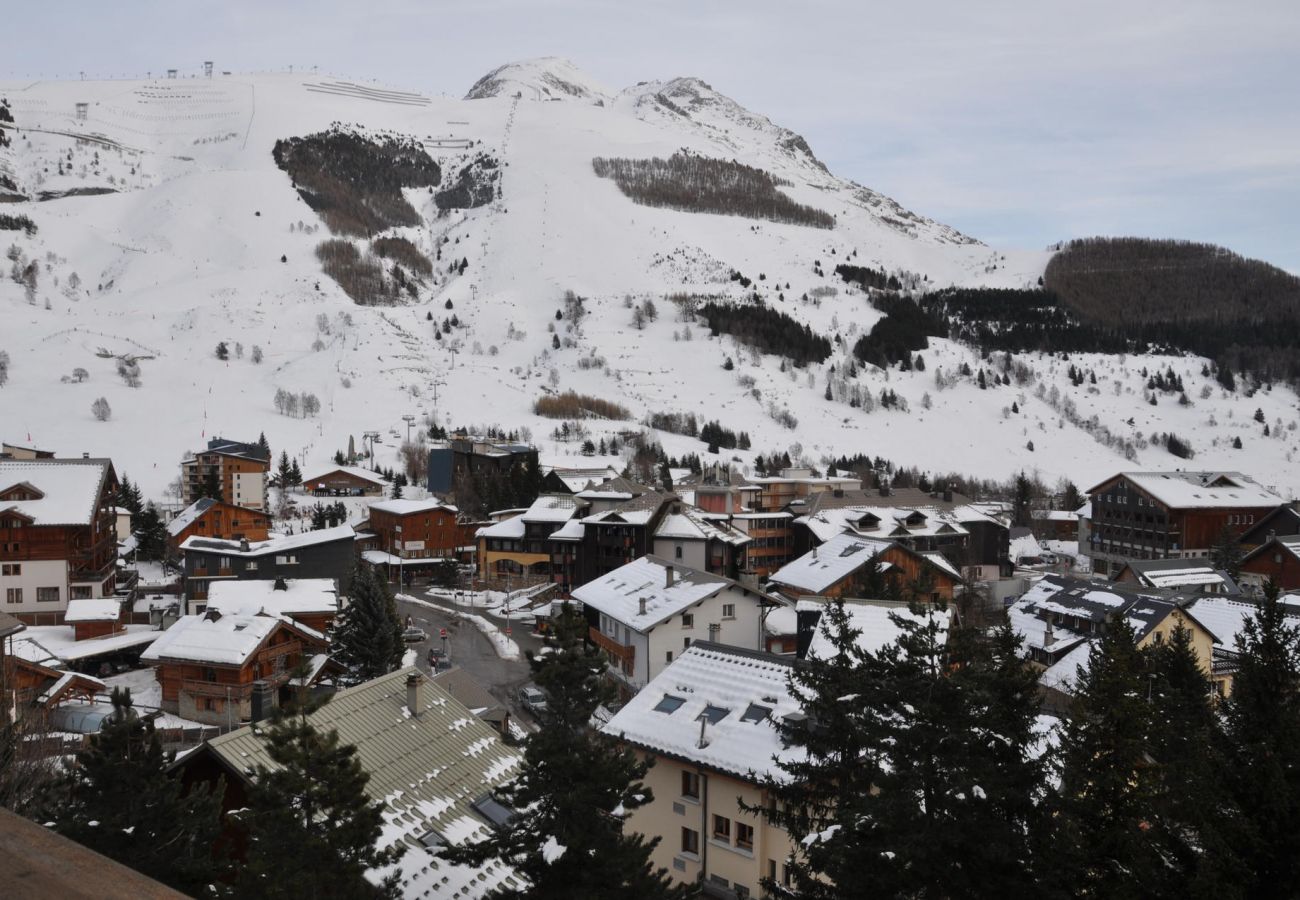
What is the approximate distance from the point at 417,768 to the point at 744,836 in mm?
7030

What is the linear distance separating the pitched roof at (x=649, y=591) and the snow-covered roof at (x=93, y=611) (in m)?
20.3

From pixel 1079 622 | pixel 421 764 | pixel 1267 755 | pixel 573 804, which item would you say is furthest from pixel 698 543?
pixel 1267 755

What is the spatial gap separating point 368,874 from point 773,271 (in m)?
189

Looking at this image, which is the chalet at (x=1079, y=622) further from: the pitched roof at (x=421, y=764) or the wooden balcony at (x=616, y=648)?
the pitched roof at (x=421, y=764)

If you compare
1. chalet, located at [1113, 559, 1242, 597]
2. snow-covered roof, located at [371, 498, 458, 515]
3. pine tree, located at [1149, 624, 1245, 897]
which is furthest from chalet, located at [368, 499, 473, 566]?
pine tree, located at [1149, 624, 1245, 897]

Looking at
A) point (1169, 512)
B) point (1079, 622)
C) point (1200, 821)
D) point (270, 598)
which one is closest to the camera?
point (1200, 821)

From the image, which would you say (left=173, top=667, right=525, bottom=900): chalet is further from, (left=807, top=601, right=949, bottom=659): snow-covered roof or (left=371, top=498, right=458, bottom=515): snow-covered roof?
Result: (left=371, top=498, right=458, bottom=515): snow-covered roof

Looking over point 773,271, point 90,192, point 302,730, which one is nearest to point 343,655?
point 302,730

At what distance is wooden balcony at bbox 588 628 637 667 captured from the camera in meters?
35.6

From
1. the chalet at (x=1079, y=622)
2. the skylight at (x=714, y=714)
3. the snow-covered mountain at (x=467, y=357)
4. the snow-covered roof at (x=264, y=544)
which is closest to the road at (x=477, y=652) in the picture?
the snow-covered roof at (x=264, y=544)

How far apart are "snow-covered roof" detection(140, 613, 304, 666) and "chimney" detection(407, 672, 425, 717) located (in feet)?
53.8

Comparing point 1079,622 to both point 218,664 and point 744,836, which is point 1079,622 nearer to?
point 744,836

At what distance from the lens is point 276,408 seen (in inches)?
4641

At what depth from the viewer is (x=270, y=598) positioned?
39312mm
